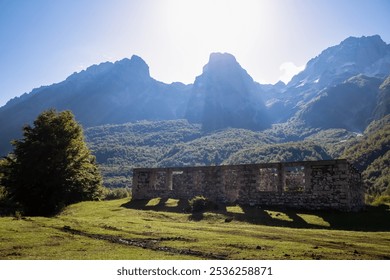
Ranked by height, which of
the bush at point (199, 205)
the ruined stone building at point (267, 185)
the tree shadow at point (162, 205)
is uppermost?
the ruined stone building at point (267, 185)

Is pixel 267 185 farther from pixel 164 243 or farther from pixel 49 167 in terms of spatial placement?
pixel 164 243

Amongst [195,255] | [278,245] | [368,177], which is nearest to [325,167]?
[278,245]

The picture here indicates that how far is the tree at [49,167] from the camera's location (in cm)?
3369

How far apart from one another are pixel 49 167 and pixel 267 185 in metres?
21.4

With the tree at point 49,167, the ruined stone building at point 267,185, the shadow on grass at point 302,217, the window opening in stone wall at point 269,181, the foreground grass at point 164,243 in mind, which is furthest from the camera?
the window opening in stone wall at point 269,181

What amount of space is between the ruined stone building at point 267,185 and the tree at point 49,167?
6422 millimetres

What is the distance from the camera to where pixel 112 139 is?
195 meters

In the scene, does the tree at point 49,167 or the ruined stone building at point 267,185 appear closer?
the ruined stone building at point 267,185

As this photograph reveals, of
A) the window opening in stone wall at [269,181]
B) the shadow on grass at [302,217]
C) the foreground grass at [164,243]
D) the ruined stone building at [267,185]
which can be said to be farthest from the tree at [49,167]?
the window opening in stone wall at [269,181]

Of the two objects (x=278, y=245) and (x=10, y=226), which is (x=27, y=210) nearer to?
(x=10, y=226)

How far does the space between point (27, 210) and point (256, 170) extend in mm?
20698

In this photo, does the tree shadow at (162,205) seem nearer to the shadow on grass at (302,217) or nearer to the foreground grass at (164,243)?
the shadow on grass at (302,217)

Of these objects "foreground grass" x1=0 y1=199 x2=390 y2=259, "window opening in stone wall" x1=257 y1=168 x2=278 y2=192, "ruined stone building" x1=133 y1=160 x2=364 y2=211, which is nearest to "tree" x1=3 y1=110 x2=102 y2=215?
"ruined stone building" x1=133 y1=160 x2=364 y2=211

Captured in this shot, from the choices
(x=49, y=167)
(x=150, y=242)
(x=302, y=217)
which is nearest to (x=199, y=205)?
(x=302, y=217)
